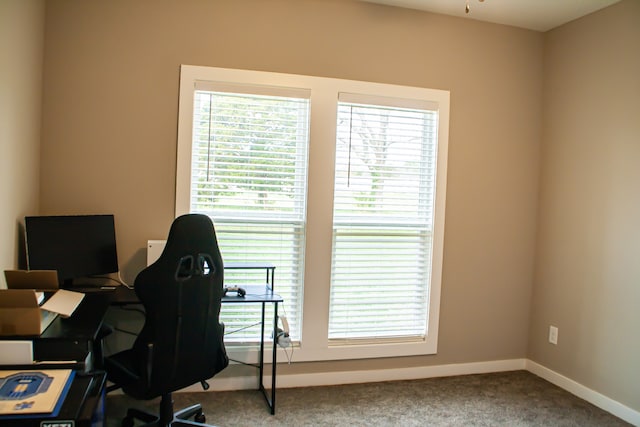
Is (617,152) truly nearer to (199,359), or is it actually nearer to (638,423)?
(638,423)

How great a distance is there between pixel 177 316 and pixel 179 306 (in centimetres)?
5

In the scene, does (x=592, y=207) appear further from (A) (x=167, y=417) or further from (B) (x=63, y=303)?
(B) (x=63, y=303)

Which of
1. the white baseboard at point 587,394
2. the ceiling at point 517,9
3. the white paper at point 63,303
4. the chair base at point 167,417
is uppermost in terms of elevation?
the ceiling at point 517,9

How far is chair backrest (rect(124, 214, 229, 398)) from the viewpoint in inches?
80.1

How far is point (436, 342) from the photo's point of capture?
11.4ft

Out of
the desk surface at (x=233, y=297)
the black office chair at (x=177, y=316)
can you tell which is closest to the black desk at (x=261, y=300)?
the desk surface at (x=233, y=297)

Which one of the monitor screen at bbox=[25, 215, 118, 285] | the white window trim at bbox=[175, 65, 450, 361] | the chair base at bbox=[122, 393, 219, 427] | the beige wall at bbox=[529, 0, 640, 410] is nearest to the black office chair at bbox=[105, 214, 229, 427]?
the chair base at bbox=[122, 393, 219, 427]

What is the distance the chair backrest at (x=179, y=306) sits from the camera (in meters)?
2.04

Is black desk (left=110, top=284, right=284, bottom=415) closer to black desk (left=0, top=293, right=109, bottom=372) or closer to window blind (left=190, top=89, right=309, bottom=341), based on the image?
window blind (left=190, top=89, right=309, bottom=341)

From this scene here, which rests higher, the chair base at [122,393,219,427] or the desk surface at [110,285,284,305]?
the desk surface at [110,285,284,305]

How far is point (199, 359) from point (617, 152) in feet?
10.0

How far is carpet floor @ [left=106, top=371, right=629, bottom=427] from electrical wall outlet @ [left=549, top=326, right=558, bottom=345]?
345 mm

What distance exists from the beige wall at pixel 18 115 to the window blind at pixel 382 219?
6.35 ft

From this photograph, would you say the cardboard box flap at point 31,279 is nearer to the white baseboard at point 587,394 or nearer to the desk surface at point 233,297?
the desk surface at point 233,297
